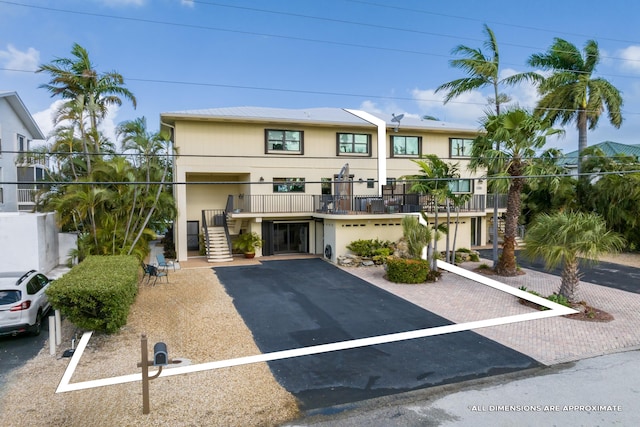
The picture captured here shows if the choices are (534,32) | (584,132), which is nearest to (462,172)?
(584,132)

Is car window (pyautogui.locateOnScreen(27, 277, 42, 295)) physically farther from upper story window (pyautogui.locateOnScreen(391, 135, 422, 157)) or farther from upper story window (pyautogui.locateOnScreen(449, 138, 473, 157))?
upper story window (pyautogui.locateOnScreen(449, 138, 473, 157))

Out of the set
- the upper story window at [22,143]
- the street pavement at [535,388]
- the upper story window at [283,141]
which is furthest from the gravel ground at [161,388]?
the upper story window at [22,143]

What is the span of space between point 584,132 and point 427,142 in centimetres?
977

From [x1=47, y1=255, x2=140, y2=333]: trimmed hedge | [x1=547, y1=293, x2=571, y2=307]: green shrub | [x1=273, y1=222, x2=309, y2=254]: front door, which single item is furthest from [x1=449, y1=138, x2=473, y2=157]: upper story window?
[x1=47, y1=255, x2=140, y2=333]: trimmed hedge

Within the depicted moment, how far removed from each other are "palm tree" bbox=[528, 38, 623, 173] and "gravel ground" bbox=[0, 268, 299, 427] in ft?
75.6

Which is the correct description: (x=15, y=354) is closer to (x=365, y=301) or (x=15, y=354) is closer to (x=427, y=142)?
(x=365, y=301)

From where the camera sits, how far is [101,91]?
61.6 feet

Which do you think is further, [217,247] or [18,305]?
[217,247]

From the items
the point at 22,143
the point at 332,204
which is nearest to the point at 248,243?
the point at 332,204

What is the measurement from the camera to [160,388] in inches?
265

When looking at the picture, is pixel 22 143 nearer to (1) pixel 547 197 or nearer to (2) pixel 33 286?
(2) pixel 33 286

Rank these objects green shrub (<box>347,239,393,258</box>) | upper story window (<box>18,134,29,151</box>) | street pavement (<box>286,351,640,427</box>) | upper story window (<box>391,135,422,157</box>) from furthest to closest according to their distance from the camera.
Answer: upper story window (<box>18,134,29,151</box>), upper story window (<box>391,135,422,157</box>), green shrub (<box>347,239,393,258</box>), street pavement (<box>286,351,640,427</box>)

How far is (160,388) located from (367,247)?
13820 millimetres

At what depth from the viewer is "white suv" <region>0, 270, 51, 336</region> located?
345 inches
